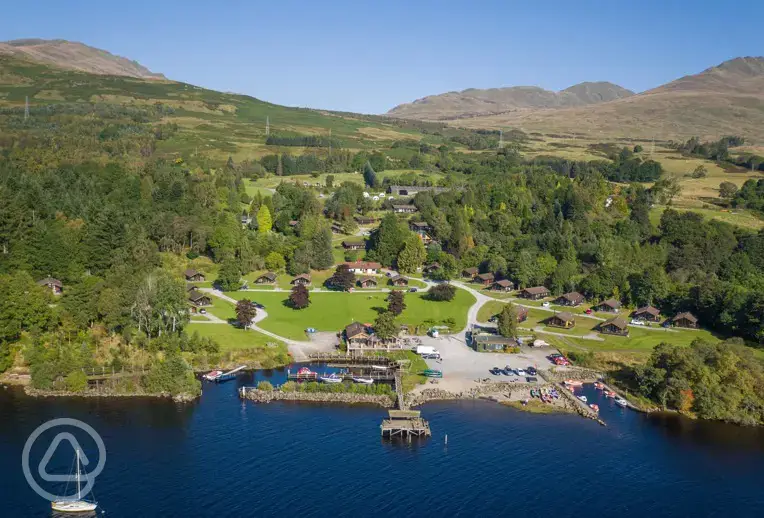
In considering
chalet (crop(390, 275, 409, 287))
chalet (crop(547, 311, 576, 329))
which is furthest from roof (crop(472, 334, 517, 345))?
chalet (crop(390, 275, 409, 287))

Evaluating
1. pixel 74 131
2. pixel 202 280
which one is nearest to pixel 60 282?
pixel 202 280

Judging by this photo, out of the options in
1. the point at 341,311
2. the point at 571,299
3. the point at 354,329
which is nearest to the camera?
the point at 354,329

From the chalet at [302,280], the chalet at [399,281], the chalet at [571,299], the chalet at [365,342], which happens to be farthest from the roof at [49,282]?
the chalet at [571,299]

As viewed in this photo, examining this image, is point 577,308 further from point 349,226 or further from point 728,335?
point 349,226

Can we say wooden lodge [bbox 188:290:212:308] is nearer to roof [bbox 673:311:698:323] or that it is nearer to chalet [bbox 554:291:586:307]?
chalet [bbox 554:291:586:307]

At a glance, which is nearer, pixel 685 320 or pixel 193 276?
pixel 685 320

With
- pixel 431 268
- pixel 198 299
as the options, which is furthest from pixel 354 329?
pixel 431 268

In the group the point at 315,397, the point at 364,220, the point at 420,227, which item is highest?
the point at 420,227

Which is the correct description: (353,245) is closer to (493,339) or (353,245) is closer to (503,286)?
(503,286)
